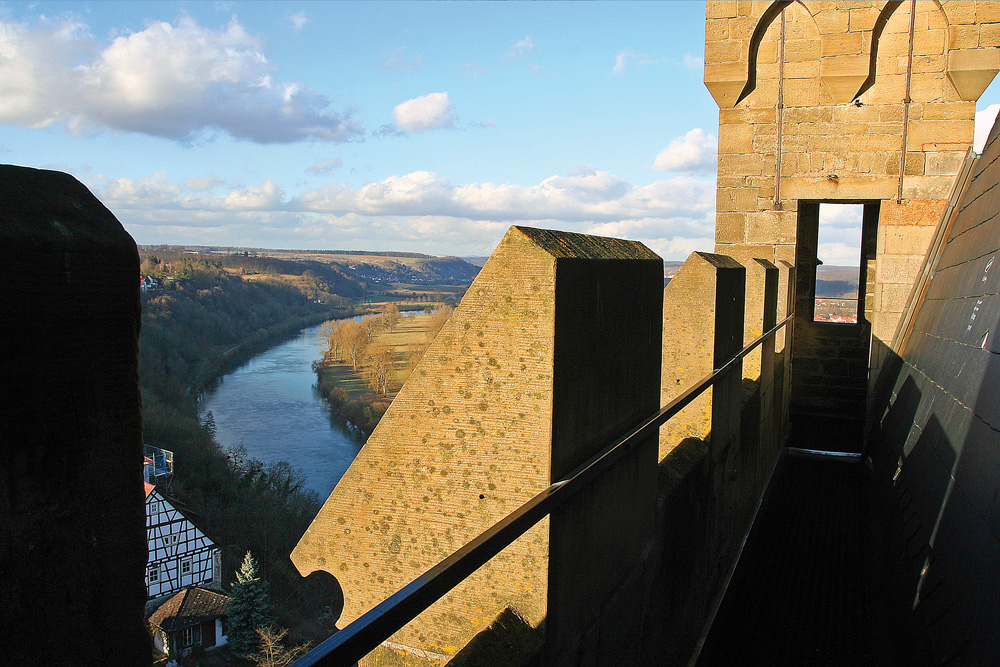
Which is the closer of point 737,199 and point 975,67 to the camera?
point 975,67

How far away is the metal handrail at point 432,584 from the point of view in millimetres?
735

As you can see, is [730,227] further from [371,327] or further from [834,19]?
[371,327]

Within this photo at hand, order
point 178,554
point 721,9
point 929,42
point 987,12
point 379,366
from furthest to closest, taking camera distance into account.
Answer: point 379,366, point 178,554, point 721,9, point 929,42, point 987,12

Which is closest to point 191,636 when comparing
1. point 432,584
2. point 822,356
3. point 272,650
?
point 272,650

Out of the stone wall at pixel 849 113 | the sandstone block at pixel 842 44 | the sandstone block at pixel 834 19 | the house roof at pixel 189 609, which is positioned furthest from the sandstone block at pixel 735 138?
the house roof at pixel 189 609

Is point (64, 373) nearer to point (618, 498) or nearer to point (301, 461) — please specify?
point (618, 498)

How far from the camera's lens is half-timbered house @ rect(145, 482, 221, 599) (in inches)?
1196

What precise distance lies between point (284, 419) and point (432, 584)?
55.4 metres

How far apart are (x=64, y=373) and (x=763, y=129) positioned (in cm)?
732

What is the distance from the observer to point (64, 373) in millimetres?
600

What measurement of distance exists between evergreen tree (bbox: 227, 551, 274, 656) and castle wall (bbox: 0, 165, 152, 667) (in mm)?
27553

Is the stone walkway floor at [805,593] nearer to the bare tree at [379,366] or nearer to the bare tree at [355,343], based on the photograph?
the bare tree at [379,366]

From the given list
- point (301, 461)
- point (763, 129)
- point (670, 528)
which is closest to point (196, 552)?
point (301, 461)

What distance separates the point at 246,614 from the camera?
87.6 feet
